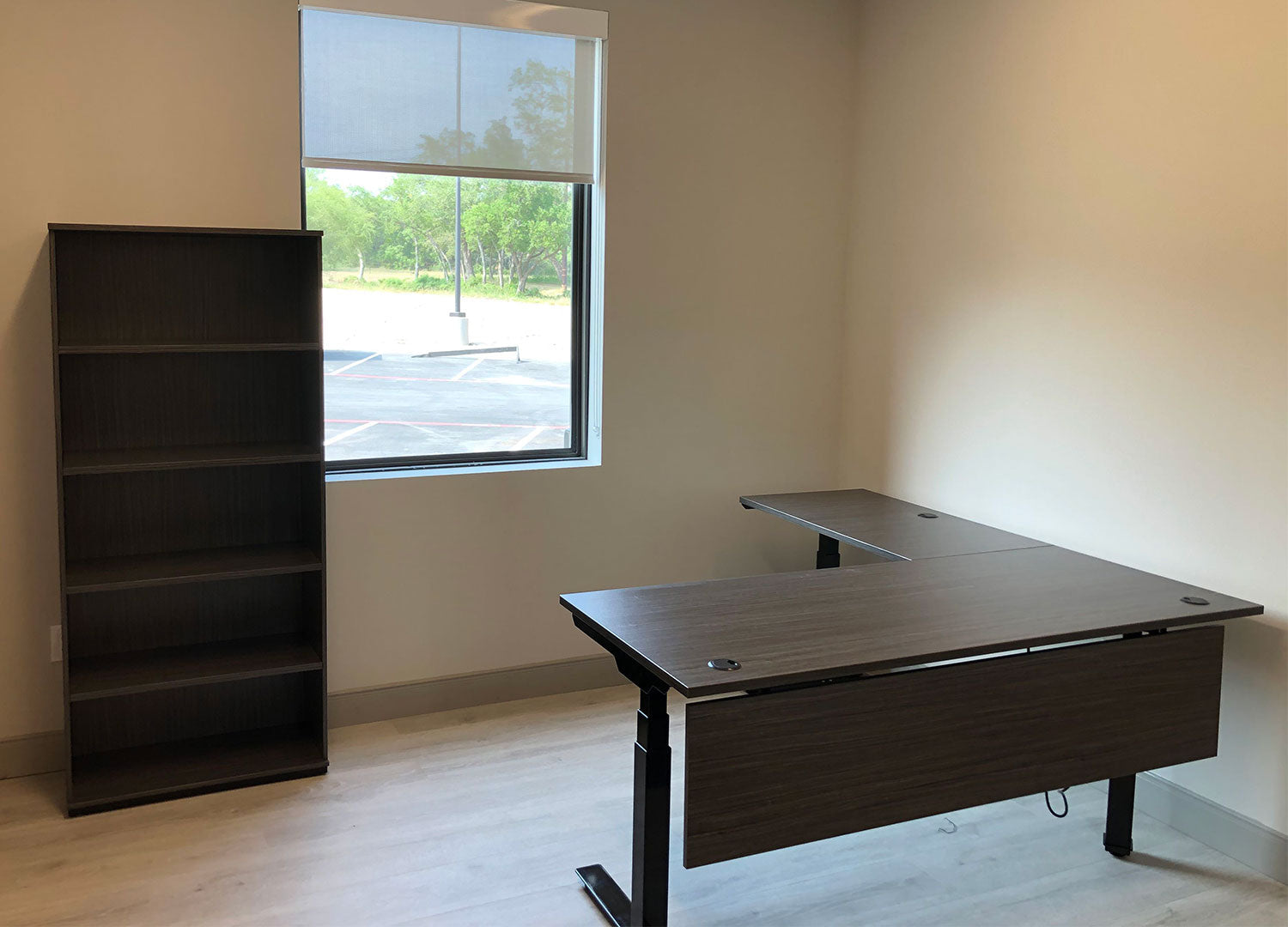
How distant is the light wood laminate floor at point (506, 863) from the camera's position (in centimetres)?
269

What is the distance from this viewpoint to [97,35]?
3.18 meters

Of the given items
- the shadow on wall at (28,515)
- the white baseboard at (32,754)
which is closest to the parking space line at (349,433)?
the shadow on wall at (28,515)

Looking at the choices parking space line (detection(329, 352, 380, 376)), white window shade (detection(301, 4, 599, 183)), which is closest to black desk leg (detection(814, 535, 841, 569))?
white window shade (detection(301, 4, 599, 183))

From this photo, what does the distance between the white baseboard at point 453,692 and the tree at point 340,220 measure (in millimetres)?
1452

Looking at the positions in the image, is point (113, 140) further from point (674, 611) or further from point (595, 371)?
point (674, 611)

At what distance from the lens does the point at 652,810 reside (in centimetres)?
Result: 239

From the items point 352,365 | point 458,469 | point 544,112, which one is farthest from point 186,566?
point 544,112

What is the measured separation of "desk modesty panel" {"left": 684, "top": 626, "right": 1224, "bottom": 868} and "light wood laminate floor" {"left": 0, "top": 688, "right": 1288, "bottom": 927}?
361 mm

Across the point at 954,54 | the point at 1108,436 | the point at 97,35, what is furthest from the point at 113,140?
the point at 1108,436

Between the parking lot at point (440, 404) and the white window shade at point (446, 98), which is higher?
the white window shade at point (446, 98)

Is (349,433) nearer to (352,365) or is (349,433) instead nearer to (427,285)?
(352,365)

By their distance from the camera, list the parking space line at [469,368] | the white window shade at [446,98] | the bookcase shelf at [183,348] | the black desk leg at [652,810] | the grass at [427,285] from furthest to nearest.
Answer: the parking space line at [469,368] → the grass at [427,285] → the white window shade at [446,98] → the bookcase shelf at [183,348] → the black desk leg at [652,810]

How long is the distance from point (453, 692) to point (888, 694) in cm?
197

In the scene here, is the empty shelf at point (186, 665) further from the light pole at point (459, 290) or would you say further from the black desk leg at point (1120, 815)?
the black desk leg at point (1120, 815)
